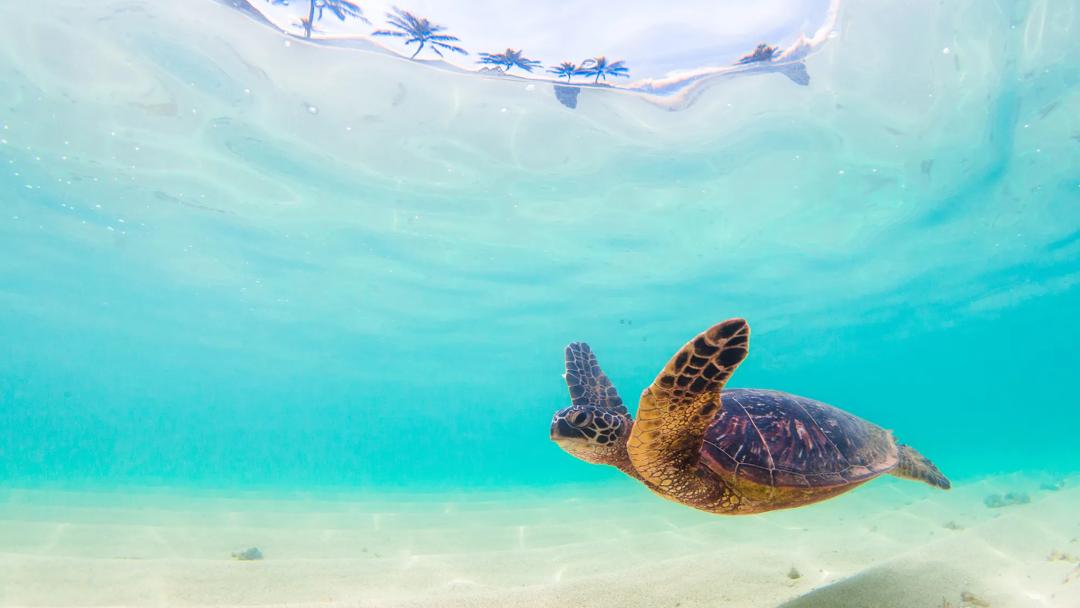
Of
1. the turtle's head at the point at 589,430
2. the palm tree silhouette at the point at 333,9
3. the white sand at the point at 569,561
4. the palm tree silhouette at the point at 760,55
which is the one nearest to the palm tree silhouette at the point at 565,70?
the palm tree silhouette at the point at 760,55

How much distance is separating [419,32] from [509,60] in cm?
175

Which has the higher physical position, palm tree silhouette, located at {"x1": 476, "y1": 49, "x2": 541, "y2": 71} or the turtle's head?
palm tree silhouette, located at {"x1": 476, "y1": 49, "x2": 541, "y2": 71}

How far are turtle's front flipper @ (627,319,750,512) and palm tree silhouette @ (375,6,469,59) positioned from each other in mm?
8772

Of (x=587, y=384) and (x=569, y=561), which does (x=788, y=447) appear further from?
(x=569, y=561)

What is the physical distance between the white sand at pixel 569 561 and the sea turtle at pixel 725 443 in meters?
1.18

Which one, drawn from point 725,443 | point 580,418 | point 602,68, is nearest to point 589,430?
point 580,418

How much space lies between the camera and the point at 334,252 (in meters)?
19.0

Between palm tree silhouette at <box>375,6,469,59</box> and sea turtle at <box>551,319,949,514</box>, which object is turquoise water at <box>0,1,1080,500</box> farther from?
sea turtle at <box>551,319,949,514</box>

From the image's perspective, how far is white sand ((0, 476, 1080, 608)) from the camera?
13.9ft

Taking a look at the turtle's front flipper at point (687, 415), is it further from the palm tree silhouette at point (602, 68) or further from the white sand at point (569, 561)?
the palm tree silhouette at point (602, 68)

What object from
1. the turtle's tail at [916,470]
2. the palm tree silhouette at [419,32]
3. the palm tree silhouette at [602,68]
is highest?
the palm tree silhouette at [419,32]

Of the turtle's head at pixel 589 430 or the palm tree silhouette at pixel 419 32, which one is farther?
the palm tree silhouette at pixel 419 32

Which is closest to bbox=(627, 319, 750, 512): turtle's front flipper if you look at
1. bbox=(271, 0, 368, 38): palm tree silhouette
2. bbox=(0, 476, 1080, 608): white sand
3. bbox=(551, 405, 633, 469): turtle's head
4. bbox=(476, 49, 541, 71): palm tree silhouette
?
bbox=(551, 405, 633, 469): turtle's head

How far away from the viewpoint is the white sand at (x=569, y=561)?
13.9 feet
